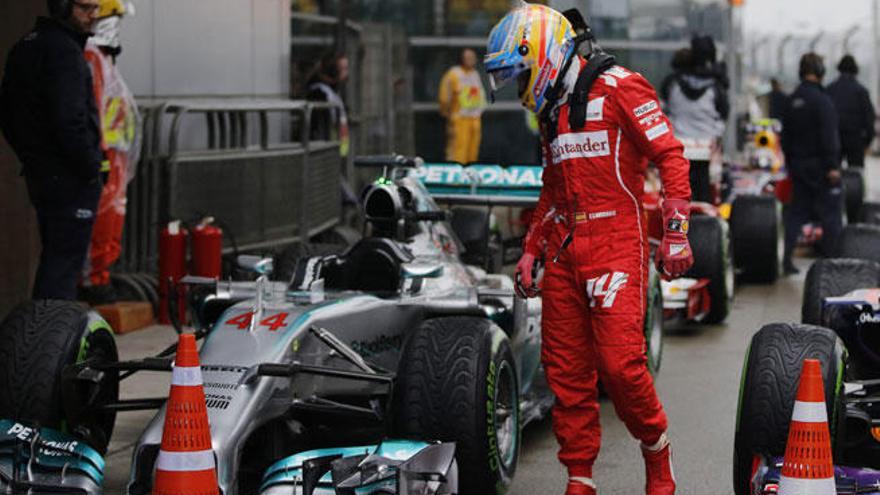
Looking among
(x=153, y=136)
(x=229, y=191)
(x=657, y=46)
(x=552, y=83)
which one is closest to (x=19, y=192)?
(x=153, y=136)

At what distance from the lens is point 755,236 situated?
14.3 meters

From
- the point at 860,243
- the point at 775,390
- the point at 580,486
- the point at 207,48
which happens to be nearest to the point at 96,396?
the point at 580,486

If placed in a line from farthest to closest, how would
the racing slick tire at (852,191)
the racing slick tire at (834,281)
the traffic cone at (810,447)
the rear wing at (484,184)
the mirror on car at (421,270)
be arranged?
the racing slick tire at (852,191), the rear wing at (484,184), the racing slick tire at (834,281), the mirror on car at (421,270), the traffic cone at (810,447)

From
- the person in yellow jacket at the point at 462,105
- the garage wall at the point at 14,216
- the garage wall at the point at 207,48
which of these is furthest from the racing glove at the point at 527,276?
the person in yellow jacket at the point at 462,105

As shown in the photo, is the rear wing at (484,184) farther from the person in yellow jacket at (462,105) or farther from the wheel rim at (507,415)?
the person in yellow jacket at (462,105)

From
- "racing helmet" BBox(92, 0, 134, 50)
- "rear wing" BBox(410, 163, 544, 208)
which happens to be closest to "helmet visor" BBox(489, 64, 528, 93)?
"rear wing" BBox(410, 163, 544, 208)

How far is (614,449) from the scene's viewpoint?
816 cm

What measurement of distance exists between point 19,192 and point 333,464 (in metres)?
5.63

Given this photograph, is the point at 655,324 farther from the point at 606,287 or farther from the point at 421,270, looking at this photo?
the point at 606,287

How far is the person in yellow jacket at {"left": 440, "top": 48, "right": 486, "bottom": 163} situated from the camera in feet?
74.5

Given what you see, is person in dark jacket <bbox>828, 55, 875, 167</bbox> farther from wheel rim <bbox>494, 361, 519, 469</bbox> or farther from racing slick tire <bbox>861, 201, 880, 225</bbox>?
wheel rim <bbox>494, 361, 519, 469</bbox>

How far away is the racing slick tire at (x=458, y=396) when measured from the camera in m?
6.59

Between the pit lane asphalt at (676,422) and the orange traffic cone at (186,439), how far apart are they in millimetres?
1538

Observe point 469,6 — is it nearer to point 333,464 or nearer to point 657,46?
point 657,46
